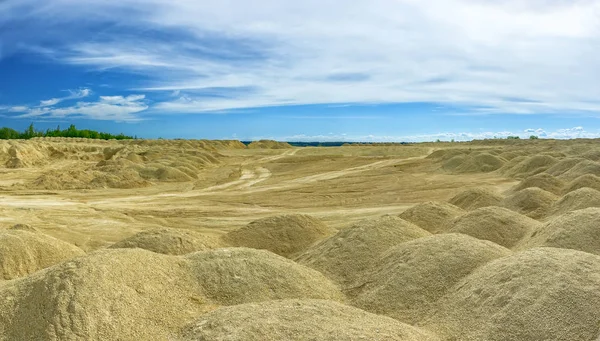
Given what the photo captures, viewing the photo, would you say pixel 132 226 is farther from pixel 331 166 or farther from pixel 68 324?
pixel 331 166

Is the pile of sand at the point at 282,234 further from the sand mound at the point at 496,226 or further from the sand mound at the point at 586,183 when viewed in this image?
the sand mound at the point at 586,183

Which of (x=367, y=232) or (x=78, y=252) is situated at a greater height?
(x=367, y=232)

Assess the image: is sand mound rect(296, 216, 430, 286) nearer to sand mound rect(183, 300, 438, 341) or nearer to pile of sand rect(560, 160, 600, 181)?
sand mound rect(183, 300, 438, 341)

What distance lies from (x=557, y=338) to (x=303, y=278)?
3.18 metres

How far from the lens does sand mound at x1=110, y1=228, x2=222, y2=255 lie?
29.5 feet

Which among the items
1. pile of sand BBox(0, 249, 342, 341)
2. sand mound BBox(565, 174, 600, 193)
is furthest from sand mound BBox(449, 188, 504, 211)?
pile of sand BBox(0, 249, 342, 341)

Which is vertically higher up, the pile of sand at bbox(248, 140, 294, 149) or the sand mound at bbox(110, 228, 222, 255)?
the pile of sand at bbox(248, 140, 294, 149)

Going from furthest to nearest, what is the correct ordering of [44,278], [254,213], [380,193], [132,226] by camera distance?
[380,193]
[254,213]
[132,226]
[44,278]

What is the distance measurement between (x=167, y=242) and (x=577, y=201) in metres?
9.46

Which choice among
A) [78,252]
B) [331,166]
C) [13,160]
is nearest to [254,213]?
[78,252]

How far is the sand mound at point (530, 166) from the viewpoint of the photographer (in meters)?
22.0

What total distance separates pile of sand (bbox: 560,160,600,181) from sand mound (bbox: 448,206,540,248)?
10.0 m

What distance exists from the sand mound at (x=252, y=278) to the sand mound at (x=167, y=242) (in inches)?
82.4

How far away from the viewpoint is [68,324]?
4.98 metres
